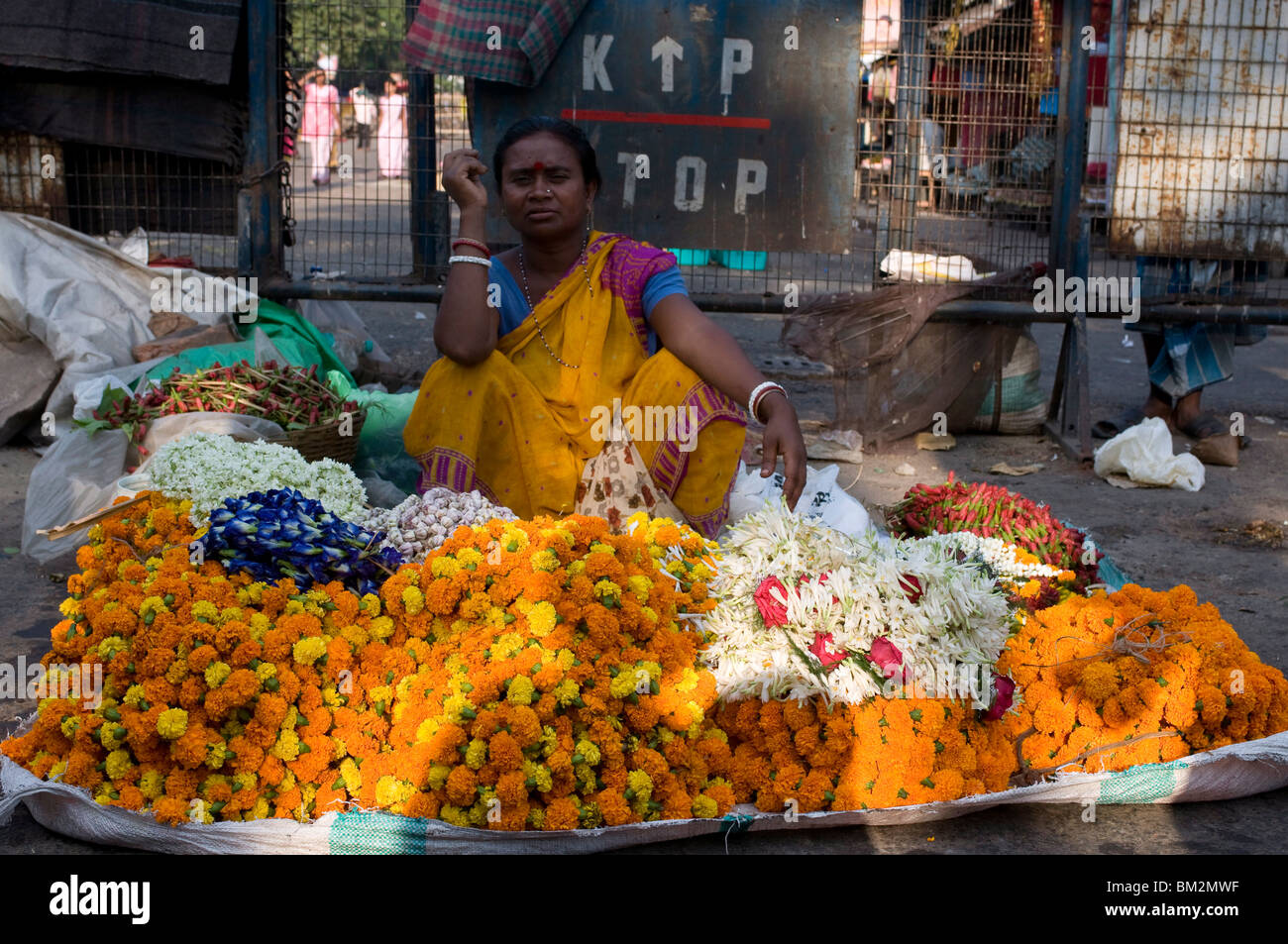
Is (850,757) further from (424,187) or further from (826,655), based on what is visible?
(424,187)

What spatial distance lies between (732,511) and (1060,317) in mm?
2691

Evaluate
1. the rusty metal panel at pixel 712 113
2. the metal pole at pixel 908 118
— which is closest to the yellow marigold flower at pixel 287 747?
the rusty metal panel at pixel 712 113

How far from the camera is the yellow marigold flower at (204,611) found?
103 inches

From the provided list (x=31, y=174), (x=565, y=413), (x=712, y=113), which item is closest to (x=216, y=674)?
(x=565, y=413)

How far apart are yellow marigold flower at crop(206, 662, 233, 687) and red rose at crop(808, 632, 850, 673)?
3.97 feet

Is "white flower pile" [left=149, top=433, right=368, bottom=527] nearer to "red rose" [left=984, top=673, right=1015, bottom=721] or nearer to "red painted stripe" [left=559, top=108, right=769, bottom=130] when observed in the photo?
→ "red rose" [left=984, top=673, right=1015, bottom=721]

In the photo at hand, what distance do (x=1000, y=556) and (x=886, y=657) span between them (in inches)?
45.2

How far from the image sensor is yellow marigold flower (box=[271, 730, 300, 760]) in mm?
2498

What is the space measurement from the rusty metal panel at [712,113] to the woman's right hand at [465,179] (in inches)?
81.1

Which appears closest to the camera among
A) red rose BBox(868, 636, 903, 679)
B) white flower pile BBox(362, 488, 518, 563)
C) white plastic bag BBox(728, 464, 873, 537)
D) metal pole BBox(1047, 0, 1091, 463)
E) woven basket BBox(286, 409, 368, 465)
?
red rose BBox(868, 636, 903, 679)

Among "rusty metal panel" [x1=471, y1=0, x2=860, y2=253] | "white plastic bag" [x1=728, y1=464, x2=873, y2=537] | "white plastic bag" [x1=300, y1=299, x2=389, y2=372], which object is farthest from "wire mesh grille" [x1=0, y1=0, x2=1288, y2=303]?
"white plastic bag" [x1=728, y1=464, x2=873, y2=537]

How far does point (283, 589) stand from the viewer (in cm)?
278

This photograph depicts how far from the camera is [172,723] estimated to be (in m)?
2.42
